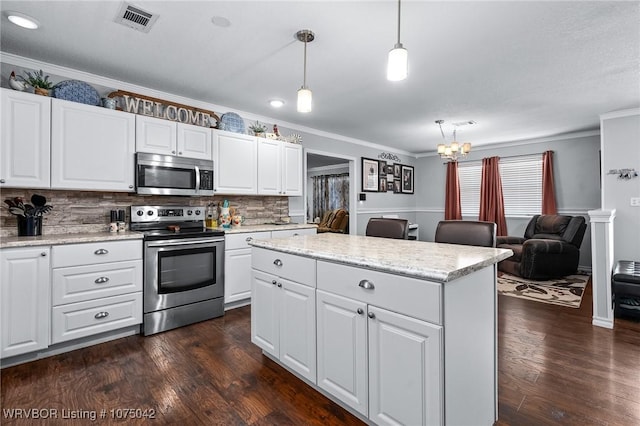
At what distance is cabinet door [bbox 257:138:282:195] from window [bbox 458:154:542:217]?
477cm

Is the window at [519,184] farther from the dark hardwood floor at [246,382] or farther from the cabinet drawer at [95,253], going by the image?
the cabinet drawer at [95,253]

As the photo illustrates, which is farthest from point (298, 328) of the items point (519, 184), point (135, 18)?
point (519, 184)

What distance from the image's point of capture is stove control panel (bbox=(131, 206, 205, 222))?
321 centimetres

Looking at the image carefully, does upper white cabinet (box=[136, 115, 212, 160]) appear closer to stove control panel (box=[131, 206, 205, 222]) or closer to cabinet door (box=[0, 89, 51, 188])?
stove control panel (box=[131, 206, 205, 222])

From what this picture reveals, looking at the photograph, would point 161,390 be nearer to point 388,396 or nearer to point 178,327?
point 178,327

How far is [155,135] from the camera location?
312 centimetres

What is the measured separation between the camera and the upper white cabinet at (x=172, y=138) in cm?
305

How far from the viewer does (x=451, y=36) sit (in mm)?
2328

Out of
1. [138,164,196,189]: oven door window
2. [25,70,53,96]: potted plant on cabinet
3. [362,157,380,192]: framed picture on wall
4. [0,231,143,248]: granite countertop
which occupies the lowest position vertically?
[0,231,143,248]: granite countertop

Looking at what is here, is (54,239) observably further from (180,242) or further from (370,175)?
(370,175)

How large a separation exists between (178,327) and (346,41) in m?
2.93

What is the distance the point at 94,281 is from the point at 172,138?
5.05ft

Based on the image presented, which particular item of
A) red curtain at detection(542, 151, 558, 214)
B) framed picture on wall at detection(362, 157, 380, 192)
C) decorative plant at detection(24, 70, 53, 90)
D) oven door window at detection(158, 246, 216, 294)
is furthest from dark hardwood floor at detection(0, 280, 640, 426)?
framed picture on wall at detection(362, 157, 380, 192)

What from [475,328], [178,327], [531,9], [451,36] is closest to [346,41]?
[451,36]
